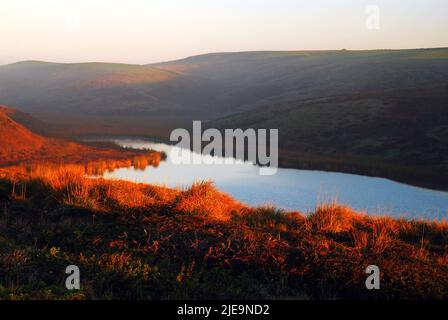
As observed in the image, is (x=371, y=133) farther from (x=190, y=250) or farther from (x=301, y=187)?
(x=190, y=250)

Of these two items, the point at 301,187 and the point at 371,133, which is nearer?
the point at 301,187

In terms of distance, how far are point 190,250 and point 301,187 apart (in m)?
22.3

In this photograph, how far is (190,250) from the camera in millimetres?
8594

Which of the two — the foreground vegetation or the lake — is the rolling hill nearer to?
the lake

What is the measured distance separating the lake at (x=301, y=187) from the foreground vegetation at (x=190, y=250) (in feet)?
32.0

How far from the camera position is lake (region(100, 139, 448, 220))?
23.7 metres

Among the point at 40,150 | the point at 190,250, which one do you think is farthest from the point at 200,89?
the point at 190,250

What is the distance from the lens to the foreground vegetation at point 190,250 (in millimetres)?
7316

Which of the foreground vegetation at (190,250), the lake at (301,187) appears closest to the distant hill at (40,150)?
the lake at (301,187)

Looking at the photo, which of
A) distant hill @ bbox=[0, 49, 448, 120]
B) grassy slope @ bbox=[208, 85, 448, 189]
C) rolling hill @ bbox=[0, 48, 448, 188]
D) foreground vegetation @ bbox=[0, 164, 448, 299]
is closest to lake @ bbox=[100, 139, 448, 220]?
grassy slope @ bbox=[208, 85, 448, 189]

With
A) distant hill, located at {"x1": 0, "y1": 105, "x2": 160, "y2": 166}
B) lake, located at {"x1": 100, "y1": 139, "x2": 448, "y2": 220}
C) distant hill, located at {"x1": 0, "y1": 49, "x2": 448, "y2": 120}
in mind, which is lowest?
lake, located at {"x1": 100, "y1": 139, "x2": 448, "y2": 220}

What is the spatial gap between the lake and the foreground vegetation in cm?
974

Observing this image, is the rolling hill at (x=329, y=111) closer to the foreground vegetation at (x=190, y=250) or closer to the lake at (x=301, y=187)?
the lake at (x=301, y=187)

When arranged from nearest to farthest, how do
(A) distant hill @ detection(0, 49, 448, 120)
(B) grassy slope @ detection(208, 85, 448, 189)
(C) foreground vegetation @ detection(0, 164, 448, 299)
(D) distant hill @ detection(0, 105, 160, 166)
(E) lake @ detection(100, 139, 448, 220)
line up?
(C) foreground vegetation @ detection(0, 164, 448, 299) < (E) lake @ detection(100, 139, 448, 220) < (D) distant hill @ detection(0, 105, 160, 166) < (B) grassy slope @ detection(208, 85, 448, 189) < (A) distant hill @ detection(0, 49, 448, 120)
